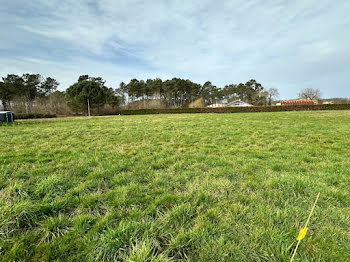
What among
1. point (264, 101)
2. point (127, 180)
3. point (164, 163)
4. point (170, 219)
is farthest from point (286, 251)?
point (264, 101)

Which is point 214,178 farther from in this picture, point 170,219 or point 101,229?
point 101,229

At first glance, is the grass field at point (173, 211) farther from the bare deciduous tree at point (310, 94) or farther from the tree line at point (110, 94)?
the bare deciduous tree at point (310, 94)

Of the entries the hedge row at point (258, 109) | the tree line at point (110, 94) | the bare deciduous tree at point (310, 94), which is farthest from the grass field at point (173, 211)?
the bare deciduous tree at point (310, 94)

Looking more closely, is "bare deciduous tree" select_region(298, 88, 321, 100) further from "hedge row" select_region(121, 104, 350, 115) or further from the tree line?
"hedge row" select_region(121, 104, 350, 115)

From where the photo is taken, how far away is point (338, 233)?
4.41 feet

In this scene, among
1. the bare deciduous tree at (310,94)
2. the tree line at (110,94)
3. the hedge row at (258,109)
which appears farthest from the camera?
the bare deciduous tree at (310,94)

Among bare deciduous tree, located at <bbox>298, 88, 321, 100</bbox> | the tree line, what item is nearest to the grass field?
the tree line

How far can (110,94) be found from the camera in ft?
115

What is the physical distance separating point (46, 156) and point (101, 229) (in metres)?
3.14

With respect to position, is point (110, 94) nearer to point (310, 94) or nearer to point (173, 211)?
point (173, 211)

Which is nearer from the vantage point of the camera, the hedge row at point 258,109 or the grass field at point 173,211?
the grass field at point 173,211

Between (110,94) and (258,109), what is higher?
(110,94)

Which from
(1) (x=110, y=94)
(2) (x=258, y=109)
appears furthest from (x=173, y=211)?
(1) (x=110, y=94)

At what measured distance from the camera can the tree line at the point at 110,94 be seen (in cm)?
2845
